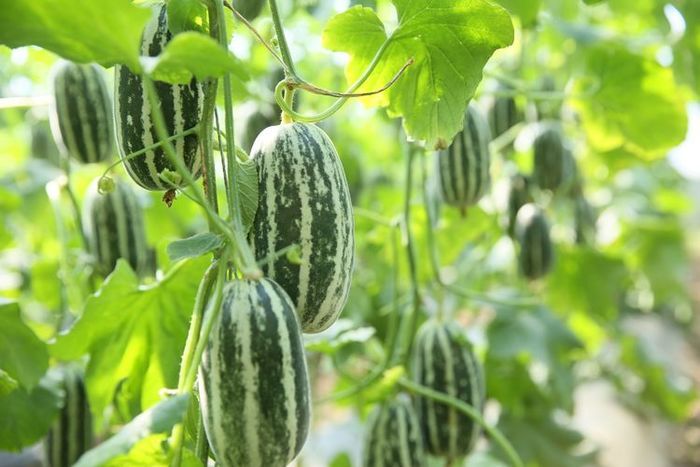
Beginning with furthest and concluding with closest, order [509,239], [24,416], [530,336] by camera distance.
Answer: [509,239], [530,336], [24,416]

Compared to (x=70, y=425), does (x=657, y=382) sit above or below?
below

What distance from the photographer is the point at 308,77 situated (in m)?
4.04

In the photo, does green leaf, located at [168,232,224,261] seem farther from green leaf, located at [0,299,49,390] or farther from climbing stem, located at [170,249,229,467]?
green leaf, located at [0,299,49,390]

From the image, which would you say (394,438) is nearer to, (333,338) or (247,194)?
(333,338)

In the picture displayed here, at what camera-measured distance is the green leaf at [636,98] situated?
240cm

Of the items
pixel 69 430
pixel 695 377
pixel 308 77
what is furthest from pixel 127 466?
pixel 695 377

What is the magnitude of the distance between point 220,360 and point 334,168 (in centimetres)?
31

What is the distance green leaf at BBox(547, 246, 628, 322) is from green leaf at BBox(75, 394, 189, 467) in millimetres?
2756

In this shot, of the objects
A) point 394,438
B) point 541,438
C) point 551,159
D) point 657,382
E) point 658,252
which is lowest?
point 657,382

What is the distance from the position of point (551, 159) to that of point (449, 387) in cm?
92

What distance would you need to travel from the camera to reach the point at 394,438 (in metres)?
1.95

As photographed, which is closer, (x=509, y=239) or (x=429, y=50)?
(x=429, y=50)

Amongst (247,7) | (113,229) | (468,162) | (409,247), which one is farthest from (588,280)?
(247,7)

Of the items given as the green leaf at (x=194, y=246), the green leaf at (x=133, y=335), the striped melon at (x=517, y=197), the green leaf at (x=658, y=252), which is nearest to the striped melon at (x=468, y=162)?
the striped melon at (x=517, y=197)
